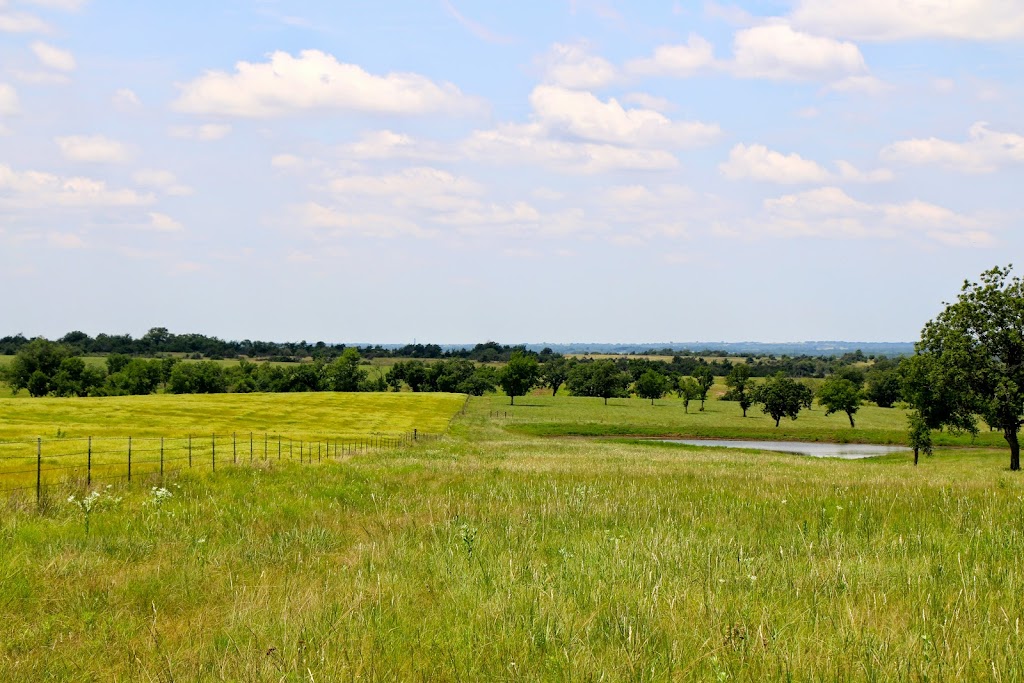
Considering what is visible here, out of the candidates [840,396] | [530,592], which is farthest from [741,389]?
[530,592]

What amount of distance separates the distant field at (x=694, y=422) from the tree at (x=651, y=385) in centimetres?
599

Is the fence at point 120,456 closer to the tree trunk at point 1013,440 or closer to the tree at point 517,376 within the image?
the tree trunk at point 1013,440

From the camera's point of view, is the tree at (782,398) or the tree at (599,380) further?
the tree at (599,380)

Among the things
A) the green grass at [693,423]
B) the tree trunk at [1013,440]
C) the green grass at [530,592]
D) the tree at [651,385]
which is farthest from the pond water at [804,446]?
the green grass at [530,592]

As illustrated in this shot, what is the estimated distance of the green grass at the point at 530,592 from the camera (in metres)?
4.93

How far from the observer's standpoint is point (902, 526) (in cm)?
896

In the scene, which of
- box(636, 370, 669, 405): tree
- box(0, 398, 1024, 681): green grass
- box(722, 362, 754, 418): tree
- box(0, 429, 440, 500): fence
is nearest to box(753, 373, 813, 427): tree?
box(722, 362, 754, 418): tree

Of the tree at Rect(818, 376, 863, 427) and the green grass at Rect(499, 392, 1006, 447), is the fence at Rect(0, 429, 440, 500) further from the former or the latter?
the tree at Rect(818, 376, 863, 427)

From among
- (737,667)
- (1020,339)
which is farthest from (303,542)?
(1020,339)

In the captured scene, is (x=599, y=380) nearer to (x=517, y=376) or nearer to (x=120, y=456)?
(x=517, y=376)

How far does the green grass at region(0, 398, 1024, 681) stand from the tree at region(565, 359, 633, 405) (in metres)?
154

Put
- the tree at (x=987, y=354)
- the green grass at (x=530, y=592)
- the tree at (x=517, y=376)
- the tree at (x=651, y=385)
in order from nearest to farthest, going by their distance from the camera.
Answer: the green grass at (x=530, y=592), the tree at (x=987, y=354), the tree at (x=517, y=376), the tree at (x=651, y=385)

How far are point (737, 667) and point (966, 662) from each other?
54.7 inches

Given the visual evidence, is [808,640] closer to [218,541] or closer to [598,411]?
[218,541]
